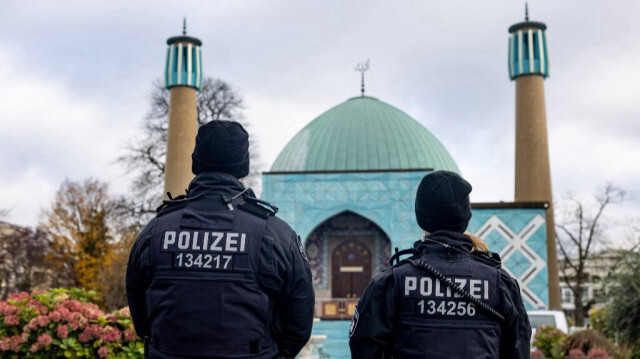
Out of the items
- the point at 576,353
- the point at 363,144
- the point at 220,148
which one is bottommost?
the point at 576,353

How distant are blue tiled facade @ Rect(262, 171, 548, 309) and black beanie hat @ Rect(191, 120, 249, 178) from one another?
20.7 m

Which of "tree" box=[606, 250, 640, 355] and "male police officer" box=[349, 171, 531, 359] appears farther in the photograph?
"tree" box=[606, 250, 640, 355]

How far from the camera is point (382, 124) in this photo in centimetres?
3073

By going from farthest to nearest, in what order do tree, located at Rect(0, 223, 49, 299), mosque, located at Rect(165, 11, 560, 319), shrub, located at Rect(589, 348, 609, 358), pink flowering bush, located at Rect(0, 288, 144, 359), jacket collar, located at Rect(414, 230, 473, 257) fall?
tree, located at Rect(0, 223, 49, 299) < mosque, located at Rect(165, 11, 560, 319) < shrub, located at Rect(589, 348, 609, 358) < pink flowering bush, located at Rect(0, 288, 144, 359) < jacket collar, located at Rect(414, 230, 473, 257)

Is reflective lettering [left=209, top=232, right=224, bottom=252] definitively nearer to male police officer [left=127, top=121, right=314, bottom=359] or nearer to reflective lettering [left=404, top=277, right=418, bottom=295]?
male police officer [left=127, top=121, right=314, bottom=359]

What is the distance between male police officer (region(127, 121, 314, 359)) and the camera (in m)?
3.18

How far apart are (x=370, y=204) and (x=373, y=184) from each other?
725 mm

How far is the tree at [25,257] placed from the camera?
1394 inches

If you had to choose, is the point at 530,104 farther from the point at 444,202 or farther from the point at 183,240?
the point at 183,240

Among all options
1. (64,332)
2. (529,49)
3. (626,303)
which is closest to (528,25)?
(529,49)

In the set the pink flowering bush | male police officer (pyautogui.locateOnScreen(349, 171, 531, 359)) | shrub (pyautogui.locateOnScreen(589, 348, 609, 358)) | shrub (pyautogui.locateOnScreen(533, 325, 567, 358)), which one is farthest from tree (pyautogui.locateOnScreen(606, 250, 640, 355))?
male police officer (pyautogui.locateOnScreen(349, 171, 531, 359))

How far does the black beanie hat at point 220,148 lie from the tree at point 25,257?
34.3 meters

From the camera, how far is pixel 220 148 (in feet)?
11.8

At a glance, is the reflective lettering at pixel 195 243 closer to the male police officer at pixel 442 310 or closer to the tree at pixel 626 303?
the male police officer at pixel 442 310
